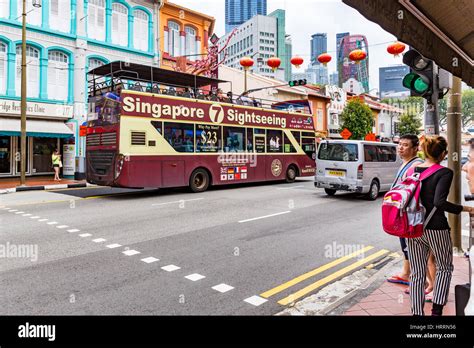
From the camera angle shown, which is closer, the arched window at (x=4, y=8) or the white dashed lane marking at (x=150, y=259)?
the white dashed lane marking at (x=150, y=259)

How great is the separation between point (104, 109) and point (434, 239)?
38.0ft

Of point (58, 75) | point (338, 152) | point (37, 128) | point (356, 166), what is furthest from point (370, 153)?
point (58, 75)

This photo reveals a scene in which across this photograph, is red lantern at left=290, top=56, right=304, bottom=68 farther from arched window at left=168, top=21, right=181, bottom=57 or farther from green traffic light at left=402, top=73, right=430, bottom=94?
arched window at left=168, top=21, right=181, bottom=57

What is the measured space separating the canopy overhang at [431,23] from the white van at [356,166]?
22.8 feet

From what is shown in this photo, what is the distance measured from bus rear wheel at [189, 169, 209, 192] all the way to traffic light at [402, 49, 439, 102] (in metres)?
9.96

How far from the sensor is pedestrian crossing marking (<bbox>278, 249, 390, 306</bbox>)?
13.3 ft

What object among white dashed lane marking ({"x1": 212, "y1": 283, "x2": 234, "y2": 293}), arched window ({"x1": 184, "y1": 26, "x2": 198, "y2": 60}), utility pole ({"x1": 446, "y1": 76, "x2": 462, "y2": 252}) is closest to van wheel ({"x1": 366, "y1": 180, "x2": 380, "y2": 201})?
utility pole ({"x1": 446, "y1": 76, "x2": 462, "y2": 252})

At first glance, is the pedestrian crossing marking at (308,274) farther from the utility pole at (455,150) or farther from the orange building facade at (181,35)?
the orange building facade at (181,35)

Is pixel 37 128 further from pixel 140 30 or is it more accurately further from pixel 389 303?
pixel 389 303

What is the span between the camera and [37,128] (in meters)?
19.4

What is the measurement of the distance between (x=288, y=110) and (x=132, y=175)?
31.5ft

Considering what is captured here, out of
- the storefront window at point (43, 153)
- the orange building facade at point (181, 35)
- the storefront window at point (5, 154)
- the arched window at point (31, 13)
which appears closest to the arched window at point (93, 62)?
the arched window at point (31, 13)

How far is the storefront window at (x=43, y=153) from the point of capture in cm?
2127
